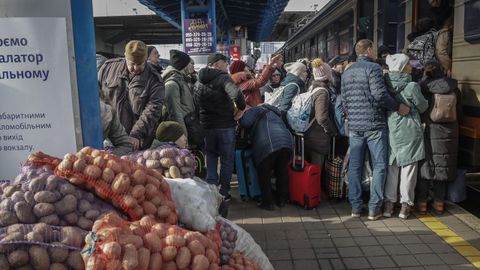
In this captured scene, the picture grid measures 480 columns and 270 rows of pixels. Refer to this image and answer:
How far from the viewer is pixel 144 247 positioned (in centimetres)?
148

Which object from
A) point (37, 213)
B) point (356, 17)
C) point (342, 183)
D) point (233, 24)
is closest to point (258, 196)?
point (342, 183)

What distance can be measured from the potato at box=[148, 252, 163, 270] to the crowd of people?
81.5 inches

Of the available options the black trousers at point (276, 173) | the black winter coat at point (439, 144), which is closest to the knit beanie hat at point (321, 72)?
the black trousers at point (276, 173)

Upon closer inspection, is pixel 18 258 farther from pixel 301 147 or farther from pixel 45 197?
pixel 301 147

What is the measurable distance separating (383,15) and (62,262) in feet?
20.8

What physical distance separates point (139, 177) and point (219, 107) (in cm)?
300

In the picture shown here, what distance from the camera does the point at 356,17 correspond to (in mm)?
7785

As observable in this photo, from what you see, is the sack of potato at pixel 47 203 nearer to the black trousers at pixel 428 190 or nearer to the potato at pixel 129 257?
the potato at pixel 129 257

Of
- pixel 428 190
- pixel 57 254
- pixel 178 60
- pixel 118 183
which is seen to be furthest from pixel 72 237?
pixel 428 190

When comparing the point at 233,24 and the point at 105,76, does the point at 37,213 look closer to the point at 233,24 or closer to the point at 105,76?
the point at 105,76

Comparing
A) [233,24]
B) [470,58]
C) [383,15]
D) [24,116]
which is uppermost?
[233,24]

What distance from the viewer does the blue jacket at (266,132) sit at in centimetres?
475

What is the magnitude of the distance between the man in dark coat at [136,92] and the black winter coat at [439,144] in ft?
8.77

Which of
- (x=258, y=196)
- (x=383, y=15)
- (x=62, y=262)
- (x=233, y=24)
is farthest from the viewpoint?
(x=233, y=24)
